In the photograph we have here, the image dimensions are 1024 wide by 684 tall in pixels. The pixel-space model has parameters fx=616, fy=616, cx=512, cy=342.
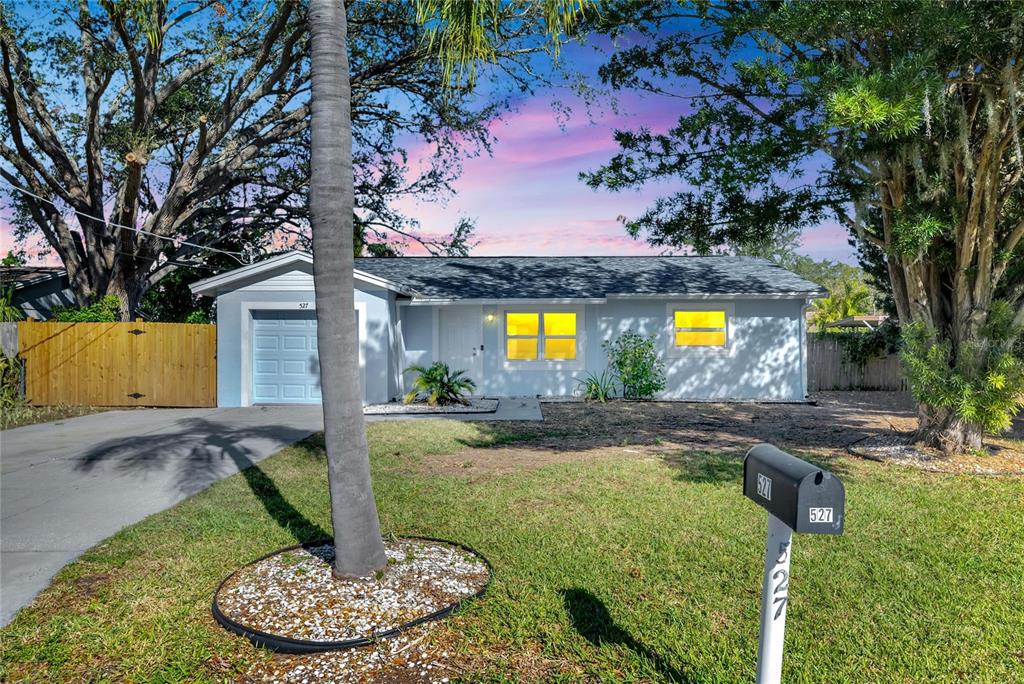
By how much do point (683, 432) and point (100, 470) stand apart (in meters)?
8.53

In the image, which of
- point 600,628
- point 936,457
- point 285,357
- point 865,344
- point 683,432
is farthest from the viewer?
point 865,344

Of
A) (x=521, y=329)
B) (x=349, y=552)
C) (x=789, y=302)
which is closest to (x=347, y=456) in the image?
(x=349, y=552)

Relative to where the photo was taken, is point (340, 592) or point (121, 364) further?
point (121, 364)

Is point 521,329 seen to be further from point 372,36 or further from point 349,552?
point 349,552

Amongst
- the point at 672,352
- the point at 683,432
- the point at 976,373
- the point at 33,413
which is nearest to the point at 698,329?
the point at 672,352

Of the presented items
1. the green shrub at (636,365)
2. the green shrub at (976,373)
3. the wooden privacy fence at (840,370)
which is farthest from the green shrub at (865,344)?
the green shrub at (976,373)

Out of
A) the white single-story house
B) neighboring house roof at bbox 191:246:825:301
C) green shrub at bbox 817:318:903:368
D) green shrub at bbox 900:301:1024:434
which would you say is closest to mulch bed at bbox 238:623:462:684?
green shrub at bbox 900:301:1024:434

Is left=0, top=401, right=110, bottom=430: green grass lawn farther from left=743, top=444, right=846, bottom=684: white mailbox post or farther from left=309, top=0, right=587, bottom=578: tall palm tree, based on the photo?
left=743, top=444, right=846, bottom=684: white mailbox post

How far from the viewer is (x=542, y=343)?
15930 mm

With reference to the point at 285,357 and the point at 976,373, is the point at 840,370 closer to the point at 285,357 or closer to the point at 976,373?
the point at 976,373

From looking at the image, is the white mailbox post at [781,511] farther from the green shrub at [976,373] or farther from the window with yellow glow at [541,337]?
the window with yellow glow at [541,337]

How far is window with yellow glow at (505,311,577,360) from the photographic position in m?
15.9

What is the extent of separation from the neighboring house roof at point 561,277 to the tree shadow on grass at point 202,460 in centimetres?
465

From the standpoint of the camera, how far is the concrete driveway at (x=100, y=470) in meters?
4.97
